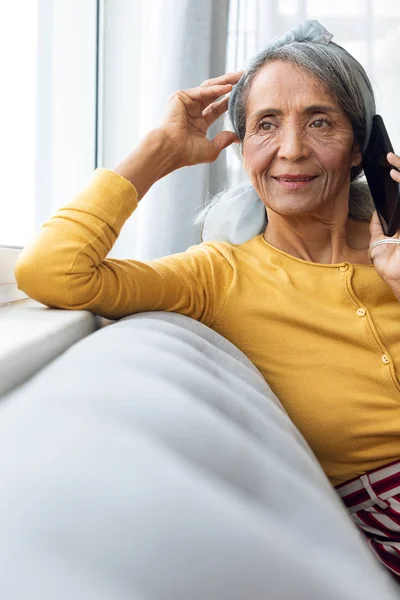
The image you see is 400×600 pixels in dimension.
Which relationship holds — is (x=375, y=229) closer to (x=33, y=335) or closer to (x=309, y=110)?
(x=309, y=110)

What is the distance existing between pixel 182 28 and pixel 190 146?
81cm

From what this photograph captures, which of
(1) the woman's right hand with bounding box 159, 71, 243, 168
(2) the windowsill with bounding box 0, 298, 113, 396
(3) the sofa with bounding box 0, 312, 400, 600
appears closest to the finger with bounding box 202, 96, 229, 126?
(1) the woman's right hand with bounding box 159, 71, 243, 168

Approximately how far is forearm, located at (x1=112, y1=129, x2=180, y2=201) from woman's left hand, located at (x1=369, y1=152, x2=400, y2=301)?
A: 45 cm

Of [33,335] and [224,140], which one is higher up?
[224,140]

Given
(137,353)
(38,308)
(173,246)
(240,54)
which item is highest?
(240,54)

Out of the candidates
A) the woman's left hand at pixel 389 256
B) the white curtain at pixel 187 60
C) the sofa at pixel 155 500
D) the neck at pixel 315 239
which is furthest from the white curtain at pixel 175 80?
the sofa at pixel 155 500

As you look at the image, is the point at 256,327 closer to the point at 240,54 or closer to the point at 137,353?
the point at 137,353

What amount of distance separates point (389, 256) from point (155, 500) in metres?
1.05

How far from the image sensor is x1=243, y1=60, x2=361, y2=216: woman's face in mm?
1305

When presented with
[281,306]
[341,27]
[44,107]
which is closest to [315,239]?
[281,306]

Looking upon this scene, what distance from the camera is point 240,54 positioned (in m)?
2.26

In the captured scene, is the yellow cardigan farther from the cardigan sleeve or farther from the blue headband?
the blue headband

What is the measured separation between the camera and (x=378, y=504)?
121 cm

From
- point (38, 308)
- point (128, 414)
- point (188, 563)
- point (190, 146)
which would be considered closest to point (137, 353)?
point (128, 414)
